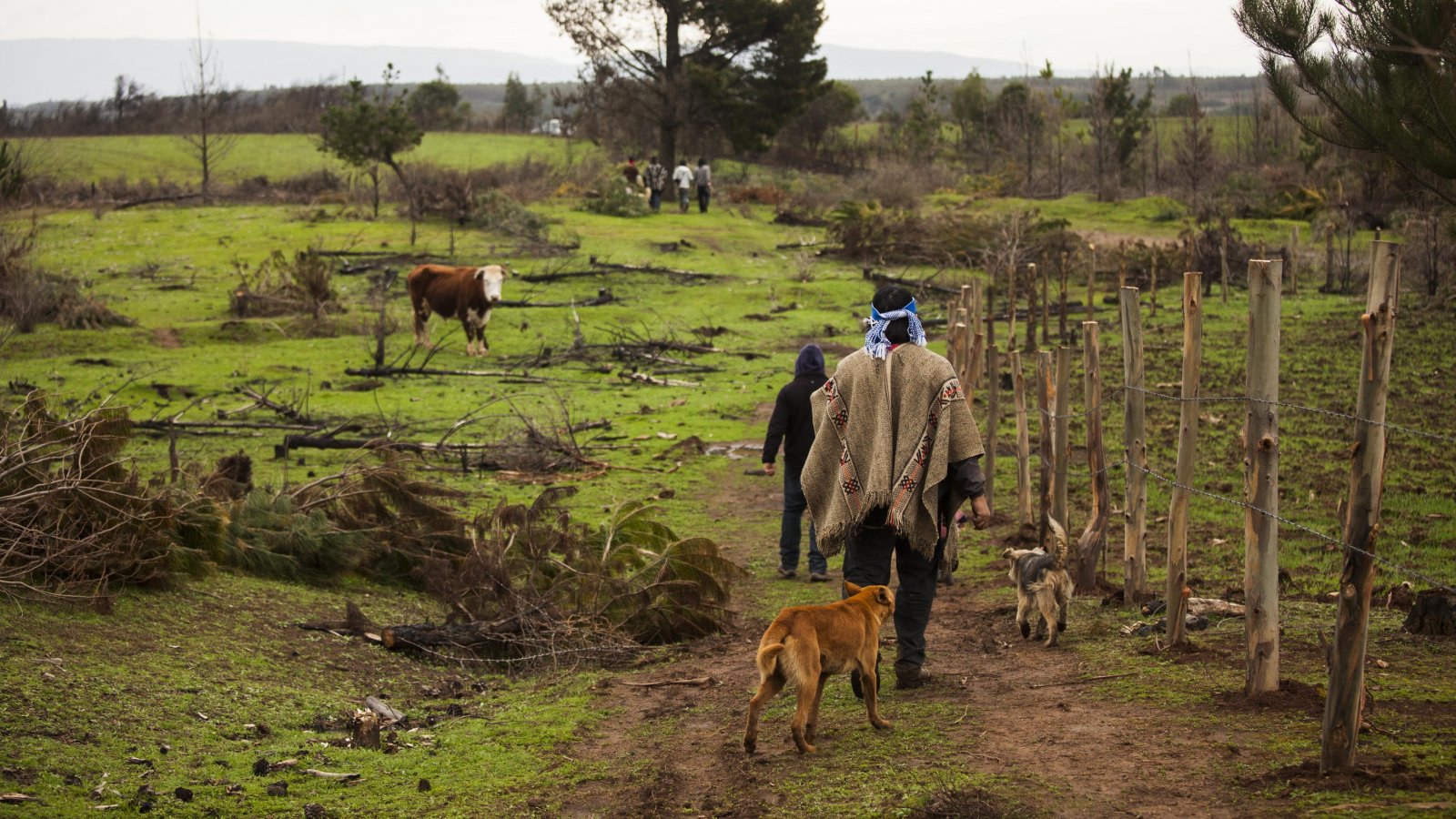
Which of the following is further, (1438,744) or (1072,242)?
(1072,242)

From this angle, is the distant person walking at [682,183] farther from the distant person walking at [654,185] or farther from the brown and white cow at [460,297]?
the brown and white cow at [460,297]

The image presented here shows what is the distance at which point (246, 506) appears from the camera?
28.6ft

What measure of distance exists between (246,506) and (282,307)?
47.0ft

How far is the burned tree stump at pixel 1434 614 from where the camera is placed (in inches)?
249

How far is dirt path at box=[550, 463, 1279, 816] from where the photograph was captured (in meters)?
4.69

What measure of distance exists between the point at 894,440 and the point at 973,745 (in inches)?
60.6

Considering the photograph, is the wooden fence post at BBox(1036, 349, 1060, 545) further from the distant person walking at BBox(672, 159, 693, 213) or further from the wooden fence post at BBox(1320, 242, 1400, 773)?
the distant person walking at BBox(672, 159, 693, 213)

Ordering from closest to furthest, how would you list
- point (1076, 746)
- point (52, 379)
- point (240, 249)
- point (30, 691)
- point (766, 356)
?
1. point (1076, 746)
2. point (30, 691)
3. point (52, 379)
4. point (766, 356)
5. point (240, 249)

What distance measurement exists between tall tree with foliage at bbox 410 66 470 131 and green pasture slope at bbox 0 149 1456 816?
87.8 ft

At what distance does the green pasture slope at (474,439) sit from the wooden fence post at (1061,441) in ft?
2.88

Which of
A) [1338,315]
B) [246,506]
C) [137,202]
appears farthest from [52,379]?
[137,202]

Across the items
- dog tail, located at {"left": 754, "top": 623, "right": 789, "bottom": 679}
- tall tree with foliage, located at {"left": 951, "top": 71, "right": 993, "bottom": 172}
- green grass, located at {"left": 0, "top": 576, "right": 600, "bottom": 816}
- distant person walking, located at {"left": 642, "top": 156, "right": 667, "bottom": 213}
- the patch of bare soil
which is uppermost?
tall tree with foliage, located at {"left": 951, "top": 71, "right": 993, "bottom": 172}

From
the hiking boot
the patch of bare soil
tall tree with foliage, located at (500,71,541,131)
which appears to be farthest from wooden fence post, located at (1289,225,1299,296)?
tall tree with foliage, located at (500,71,541,131)

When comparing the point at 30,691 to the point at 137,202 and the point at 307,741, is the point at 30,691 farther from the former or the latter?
the point at 137,202
